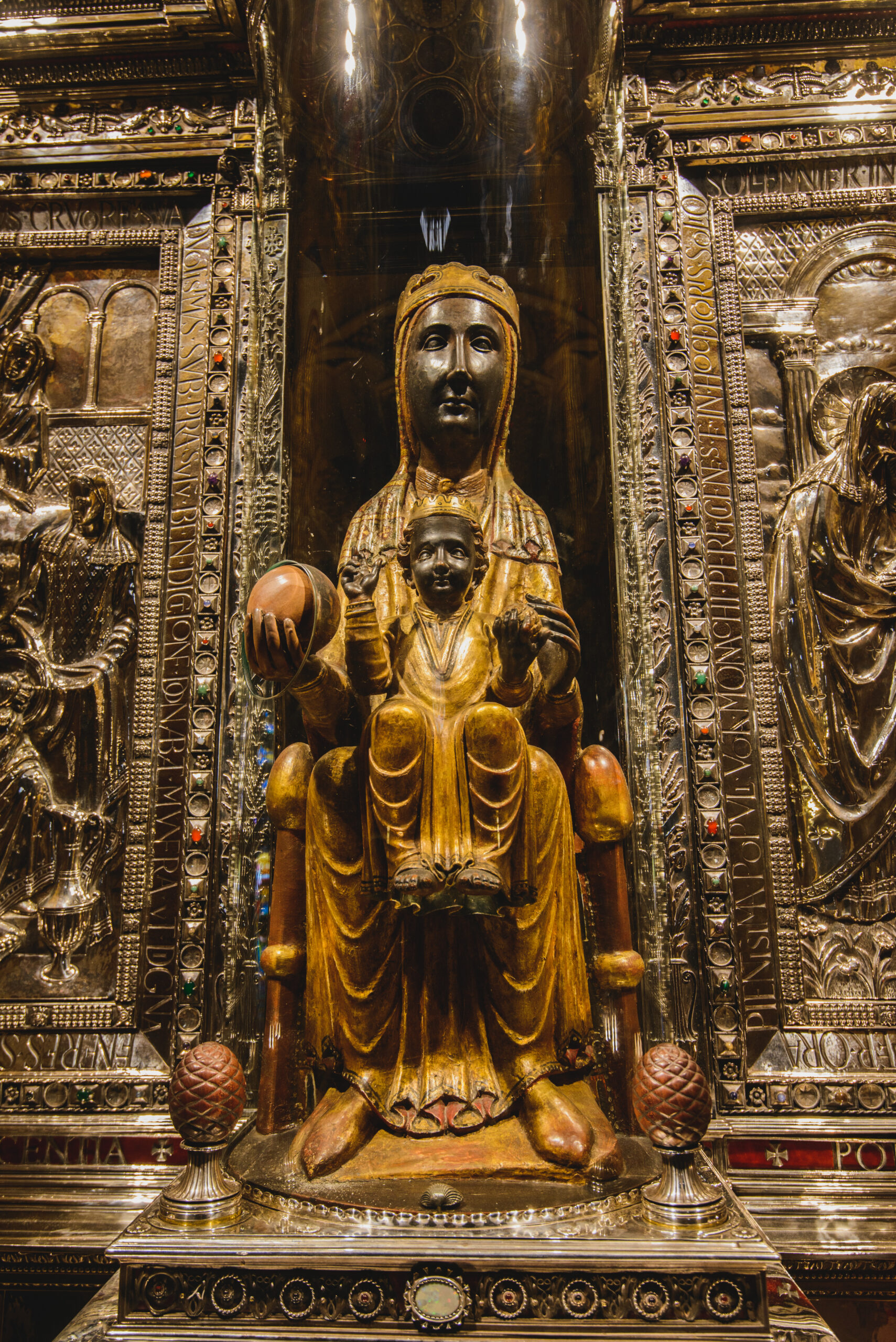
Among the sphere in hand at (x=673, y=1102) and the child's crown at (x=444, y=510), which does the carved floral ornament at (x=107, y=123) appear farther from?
the sphere in hand at (x=673, y=1102)

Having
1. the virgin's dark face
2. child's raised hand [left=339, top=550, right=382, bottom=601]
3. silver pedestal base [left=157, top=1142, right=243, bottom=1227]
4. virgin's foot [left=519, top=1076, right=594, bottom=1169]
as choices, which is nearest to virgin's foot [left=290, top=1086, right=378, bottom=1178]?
silver pedestal base [left=157, top=1142, right=243, bottom=1227]

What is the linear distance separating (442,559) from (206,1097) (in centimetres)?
145

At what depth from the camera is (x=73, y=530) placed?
365 cm

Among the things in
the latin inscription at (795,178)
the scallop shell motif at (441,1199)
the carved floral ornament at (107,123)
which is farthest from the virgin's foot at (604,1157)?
the carved floral ornament at (107,123)

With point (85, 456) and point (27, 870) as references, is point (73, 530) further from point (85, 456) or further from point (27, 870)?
point (27, 870)

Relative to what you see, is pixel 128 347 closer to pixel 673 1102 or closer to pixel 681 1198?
pixel 673 1102

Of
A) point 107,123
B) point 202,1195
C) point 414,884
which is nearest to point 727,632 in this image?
point 414,884

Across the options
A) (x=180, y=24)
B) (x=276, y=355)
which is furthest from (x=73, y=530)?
(x=180, y=24)

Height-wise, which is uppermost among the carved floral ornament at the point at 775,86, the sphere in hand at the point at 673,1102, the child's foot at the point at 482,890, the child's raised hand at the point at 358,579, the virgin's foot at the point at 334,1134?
the carved floral ornament at the point at 775,86

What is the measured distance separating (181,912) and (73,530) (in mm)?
1568

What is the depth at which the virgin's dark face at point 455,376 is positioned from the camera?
299 centimetres

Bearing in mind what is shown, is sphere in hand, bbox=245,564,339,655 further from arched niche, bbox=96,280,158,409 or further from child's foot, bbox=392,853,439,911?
arched niche, bbox=96,280,158,409

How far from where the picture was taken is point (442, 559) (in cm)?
252

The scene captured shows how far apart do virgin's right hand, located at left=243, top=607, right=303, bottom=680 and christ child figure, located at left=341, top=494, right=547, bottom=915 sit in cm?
19
